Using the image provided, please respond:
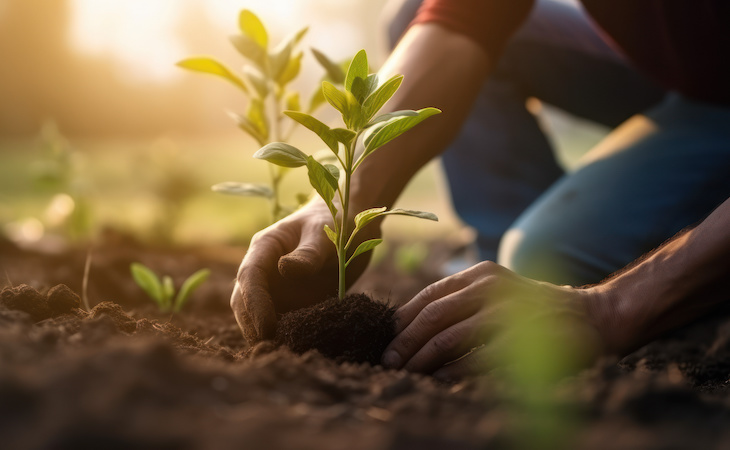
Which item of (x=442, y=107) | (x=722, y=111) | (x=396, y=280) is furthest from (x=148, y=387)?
(x=396, y=280)

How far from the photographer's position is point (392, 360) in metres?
1.13

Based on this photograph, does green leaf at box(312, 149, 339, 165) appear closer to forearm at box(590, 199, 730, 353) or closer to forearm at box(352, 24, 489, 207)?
forearm at box(352, 24, 489, 207)

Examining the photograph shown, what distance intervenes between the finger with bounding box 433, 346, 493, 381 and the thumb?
334mm

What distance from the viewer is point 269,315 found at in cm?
118

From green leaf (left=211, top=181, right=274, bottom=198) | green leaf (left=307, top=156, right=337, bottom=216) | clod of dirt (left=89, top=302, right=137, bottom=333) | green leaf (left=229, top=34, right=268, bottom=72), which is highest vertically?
green leaf (left=229, top=34, right=268, bottom=72)

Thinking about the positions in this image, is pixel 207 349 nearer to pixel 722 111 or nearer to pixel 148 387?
pixel 148 387

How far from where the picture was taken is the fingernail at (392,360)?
113cm

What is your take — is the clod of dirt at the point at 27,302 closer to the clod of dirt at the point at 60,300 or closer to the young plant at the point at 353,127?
the clod of dirt at the point at 60,300

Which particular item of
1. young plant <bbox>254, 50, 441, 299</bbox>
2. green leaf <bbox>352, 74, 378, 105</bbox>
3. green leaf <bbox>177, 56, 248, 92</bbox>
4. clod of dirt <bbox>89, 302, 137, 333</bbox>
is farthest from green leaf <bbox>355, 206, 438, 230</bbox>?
green leaf <bbox>177, 56, 248, 92</bbox>

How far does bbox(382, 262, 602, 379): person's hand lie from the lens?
1072 millimetres

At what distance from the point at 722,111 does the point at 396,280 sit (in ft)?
6.08

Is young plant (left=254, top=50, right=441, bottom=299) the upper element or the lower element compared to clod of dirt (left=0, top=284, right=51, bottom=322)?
upper

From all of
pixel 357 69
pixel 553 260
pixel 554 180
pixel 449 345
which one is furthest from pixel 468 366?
pixel 554 180

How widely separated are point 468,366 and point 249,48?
105 cm
